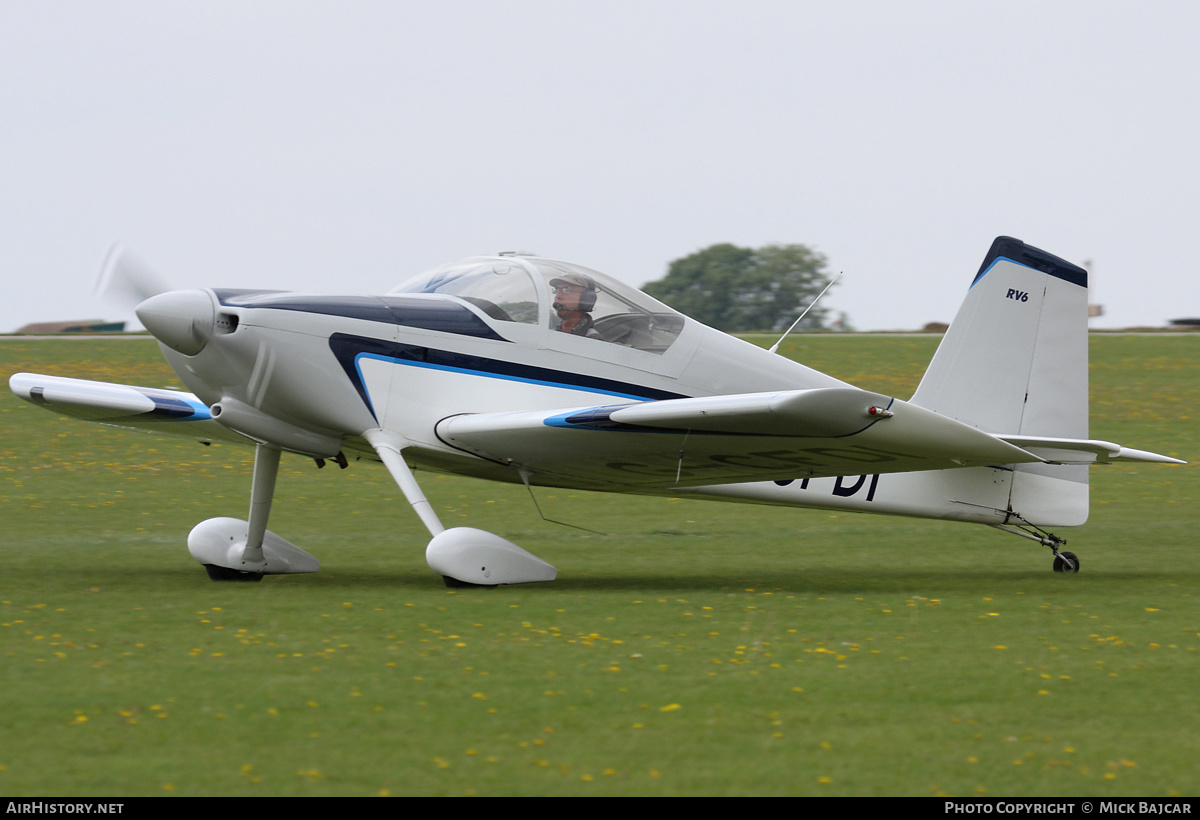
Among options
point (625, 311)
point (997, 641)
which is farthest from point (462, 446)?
point (997, 641)

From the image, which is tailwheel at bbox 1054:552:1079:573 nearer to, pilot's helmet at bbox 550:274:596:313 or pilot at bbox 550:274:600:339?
pilot at bbox 550:274:600:339

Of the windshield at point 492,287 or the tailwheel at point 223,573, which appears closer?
the windshield at point 492,287

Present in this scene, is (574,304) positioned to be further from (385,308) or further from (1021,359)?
(1021,359)

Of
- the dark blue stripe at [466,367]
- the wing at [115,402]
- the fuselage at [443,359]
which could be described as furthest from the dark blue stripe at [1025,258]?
the wing at [115,402]

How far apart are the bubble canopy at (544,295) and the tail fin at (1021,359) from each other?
258 cm

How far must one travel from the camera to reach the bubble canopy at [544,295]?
9406mm

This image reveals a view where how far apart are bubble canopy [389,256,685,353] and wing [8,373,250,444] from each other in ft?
7.44

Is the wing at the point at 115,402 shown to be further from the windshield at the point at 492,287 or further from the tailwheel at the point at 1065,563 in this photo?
the tailwheel at the point at 1065,563

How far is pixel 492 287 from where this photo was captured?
9.46m

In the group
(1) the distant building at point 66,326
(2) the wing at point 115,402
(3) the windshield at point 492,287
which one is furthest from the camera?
(1) the distant building at point 66,326

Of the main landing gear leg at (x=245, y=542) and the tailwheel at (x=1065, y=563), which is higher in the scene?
the tailwheel at (x=1065, y=563)

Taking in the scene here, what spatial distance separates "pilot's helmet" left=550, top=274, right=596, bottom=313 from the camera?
9.54m

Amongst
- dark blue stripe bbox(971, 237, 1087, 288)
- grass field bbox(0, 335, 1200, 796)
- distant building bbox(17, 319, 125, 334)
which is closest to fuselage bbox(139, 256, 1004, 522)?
grass field bbox(0, 335, 1200, 796)

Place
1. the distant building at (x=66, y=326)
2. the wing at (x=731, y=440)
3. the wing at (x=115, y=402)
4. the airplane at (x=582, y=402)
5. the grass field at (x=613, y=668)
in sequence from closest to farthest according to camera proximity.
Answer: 1. the grass field at (x=613, y=668)
2. the wing at (x=731, y=440)
3. the airplane at (x=582, y=402)
4. the wing at (x=115, y=402)
5. the distant building at (x=66, y=326)
